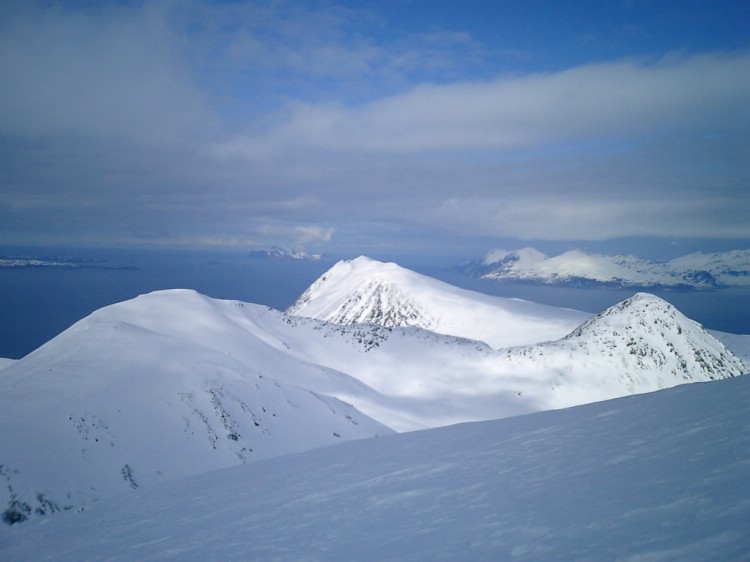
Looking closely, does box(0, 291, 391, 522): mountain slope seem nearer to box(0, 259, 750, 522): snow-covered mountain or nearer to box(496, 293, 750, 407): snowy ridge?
box(0, 259, 750, 522): snow-covered mountain

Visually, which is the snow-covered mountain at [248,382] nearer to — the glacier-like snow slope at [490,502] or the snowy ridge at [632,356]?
the snowy ridge at [632,356]

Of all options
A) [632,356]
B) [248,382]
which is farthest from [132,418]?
[632,356]

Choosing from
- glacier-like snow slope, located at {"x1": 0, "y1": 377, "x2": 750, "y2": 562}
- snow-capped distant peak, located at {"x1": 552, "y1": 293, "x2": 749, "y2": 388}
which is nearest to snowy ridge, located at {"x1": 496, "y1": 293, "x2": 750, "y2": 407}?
snow-capped distant peak, located at {"x1": 552, "y1": 293, "x2": 749, "y2": 388}

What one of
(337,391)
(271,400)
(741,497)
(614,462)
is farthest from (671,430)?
(337,391)

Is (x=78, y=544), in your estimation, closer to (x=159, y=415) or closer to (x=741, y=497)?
(x=741, y=497)

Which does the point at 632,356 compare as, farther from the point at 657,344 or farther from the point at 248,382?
the point at 248,382

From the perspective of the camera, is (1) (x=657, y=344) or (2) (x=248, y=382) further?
(1) (x=657, y=344)

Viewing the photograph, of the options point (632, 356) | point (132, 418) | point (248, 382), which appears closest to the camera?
point (132, 418)

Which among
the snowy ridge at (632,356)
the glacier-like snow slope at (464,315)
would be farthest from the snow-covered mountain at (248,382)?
the glacier-like snow slope at (464,315)
